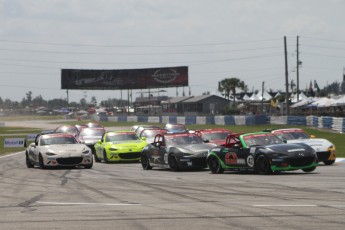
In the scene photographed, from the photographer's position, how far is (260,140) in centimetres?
1933

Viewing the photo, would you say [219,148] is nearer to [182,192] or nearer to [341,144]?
[182,192]

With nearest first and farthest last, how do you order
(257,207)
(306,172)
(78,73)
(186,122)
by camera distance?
(257,207) → (306,172) → (186,122) → (78,73)

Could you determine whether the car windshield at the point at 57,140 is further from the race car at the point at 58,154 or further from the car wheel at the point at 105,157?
the car wheel at the point at 105,157

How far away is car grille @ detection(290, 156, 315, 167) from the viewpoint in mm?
17895

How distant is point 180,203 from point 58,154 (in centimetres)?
1270

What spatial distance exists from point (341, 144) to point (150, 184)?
22.9m

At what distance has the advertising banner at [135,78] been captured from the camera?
4424 inches

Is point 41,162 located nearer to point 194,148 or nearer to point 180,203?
point 194,148

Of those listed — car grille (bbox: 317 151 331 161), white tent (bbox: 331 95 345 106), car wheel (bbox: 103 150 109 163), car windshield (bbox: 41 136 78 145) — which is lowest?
car wheel (bbox: 103 150 109 163)

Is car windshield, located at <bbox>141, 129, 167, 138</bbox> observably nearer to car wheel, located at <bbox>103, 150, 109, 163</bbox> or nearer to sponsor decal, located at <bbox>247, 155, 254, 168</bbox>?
car wheel, located at <bbox>103, 150, 109, 163</bbox>

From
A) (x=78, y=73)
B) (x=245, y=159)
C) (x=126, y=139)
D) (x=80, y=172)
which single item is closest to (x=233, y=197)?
(x=245, y=159)

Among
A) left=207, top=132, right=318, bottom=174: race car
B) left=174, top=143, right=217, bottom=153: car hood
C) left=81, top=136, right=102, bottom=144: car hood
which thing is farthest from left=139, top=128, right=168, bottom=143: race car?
left=207, top=132, right=318, bottom=174: race car

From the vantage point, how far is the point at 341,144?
3731cm

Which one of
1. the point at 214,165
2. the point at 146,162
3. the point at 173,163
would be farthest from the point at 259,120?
the point at 214,165
